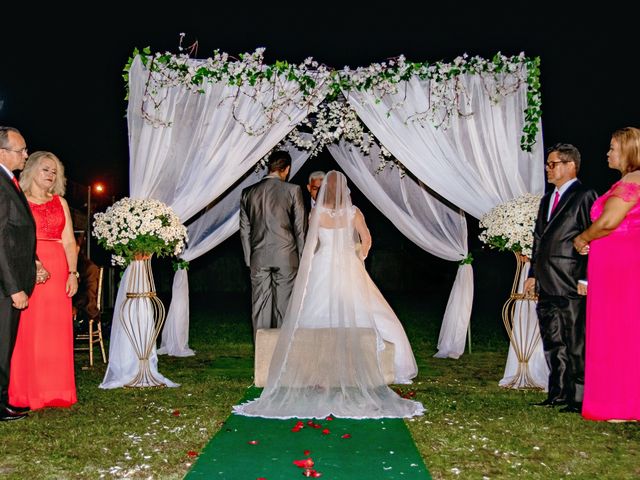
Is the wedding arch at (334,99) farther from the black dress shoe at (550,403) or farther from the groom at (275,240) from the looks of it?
the black dress shoe at (550,403)

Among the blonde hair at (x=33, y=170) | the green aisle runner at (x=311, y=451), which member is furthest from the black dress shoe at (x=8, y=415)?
the blonde hair at (x=33, y=170)

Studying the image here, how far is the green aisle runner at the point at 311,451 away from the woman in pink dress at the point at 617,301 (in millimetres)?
1525

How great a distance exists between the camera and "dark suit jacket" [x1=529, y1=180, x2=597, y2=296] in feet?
18.5

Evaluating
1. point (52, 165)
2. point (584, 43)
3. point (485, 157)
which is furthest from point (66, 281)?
point (584, 43)

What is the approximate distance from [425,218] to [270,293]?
7.87ft

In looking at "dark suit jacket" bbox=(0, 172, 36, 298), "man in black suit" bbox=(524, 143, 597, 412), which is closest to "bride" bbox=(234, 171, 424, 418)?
"man in black suit" bbox=(524, 143, 597, 412)

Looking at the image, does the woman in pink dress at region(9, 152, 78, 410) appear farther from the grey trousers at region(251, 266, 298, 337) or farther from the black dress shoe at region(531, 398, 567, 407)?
the black dress shoe at region(531, 398, 567, 407)

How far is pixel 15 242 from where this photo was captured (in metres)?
5.20

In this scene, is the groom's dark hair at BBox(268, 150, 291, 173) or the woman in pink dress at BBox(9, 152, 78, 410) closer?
the woman in pink dress at BBox(9, 152, 78, 410)

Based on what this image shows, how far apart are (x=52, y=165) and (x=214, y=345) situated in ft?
Answer: 15.8

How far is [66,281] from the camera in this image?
5875 millimetres

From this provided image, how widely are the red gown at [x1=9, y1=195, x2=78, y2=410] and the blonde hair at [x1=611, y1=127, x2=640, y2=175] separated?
4402mm

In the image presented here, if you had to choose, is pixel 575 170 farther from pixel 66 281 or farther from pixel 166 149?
pixel 66 281

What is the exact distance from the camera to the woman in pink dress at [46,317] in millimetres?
5653
